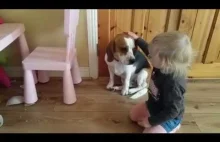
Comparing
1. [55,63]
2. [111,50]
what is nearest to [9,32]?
[55,63]

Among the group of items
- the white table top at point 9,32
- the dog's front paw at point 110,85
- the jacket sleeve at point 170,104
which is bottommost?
the dog's front paw at point 110,85

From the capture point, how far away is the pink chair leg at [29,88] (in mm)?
1149

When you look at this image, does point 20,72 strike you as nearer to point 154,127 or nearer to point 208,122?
point 154,127

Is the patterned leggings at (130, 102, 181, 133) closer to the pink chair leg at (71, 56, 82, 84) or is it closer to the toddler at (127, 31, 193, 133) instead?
the toddler at (127, 31, 193, 133)

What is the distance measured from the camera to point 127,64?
1.25 m

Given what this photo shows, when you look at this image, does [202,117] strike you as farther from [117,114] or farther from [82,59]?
[82,59]

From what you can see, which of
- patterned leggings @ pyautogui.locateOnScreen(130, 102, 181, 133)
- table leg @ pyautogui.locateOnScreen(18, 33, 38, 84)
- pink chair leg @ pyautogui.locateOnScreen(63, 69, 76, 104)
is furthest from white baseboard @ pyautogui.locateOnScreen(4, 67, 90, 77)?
patterned leggings @ pyautogui.locateOnScreen(130, 102, 181, 133)

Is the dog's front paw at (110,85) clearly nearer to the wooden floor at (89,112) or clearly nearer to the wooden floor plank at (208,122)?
the wooden floor at (89,112)

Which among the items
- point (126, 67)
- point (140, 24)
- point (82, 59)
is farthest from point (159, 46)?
point (82, 59)

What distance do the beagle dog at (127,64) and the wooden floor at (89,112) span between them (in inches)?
3.3

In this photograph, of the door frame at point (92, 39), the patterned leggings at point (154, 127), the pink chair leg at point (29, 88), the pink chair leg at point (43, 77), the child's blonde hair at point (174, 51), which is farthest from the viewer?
the pink chair leg at point (43, 77)

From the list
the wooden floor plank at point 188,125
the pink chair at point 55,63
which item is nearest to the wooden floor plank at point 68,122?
the pink chair at point 55,63

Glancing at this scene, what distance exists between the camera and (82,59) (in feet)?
4.75

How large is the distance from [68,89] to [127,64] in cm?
38
